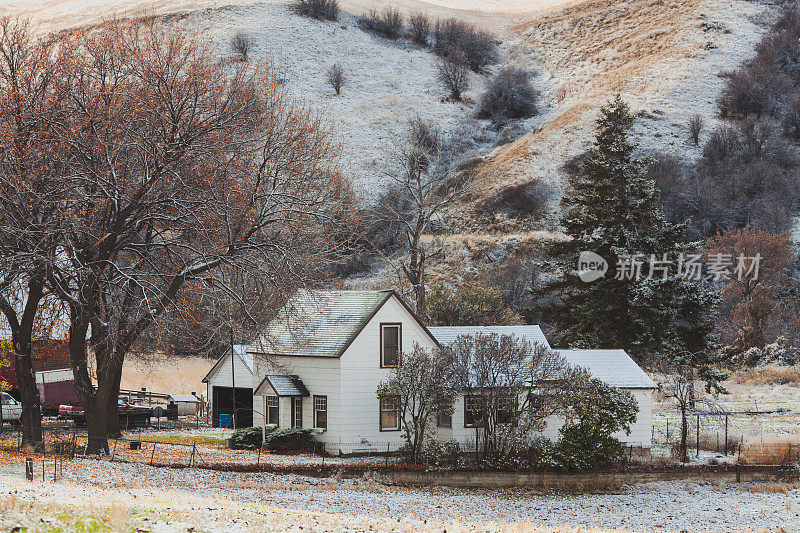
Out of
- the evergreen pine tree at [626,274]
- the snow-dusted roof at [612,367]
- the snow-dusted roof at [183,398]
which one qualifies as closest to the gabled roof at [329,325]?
the snow-dusted roof at [612,367]

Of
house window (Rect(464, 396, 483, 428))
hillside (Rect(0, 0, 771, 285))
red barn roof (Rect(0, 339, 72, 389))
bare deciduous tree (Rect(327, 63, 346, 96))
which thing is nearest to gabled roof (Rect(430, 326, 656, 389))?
house window (Rect(464, 396, 483, 428))

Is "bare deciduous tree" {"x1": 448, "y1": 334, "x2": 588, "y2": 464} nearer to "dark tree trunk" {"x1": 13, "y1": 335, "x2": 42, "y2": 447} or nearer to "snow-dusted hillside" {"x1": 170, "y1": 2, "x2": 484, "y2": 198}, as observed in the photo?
"dark tree trunk" {"x1": 13, "y1": 335, "x2": 42, "y2": 447}

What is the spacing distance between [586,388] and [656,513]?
18.7 ft

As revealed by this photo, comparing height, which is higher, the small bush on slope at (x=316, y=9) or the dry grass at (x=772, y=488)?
the small bush on slope at (x=316, y=9)

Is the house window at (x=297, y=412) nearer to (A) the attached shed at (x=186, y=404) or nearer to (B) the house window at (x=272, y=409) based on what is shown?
(B) the house window at (x=272, y=409)

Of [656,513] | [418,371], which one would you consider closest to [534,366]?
[418,371]

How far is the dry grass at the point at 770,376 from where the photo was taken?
5194cm

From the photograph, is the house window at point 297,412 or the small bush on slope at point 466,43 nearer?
the house window at point 297,412

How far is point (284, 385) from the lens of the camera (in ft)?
108

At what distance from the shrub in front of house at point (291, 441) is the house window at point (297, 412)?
833 mm

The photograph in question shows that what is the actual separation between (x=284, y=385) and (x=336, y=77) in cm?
8983

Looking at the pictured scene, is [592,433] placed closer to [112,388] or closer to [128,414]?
[112,388]

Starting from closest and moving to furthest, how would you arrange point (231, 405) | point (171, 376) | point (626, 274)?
point (231, 405) → point (626, 274) → point (171, 376)

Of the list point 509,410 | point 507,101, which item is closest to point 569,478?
point 509,410
